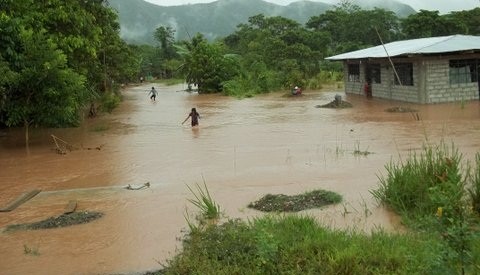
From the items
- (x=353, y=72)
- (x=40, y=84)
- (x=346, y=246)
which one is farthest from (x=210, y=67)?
(x=346, y=246)

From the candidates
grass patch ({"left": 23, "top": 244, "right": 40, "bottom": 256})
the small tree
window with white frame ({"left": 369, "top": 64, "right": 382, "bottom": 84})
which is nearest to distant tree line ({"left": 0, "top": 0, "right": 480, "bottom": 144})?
the small tree

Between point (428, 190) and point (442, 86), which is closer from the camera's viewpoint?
point (428, 190)

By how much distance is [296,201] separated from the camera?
8695 millimetres

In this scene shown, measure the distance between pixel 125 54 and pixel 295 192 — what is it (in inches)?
1045

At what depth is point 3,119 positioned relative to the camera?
1975cm

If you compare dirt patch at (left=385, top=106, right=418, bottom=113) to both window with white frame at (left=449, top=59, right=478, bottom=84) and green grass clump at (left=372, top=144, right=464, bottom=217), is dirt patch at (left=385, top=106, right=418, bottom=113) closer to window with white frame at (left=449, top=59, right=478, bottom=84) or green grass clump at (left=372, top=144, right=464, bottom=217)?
window with white frame at (left=449, top=59, right=478, bottom=84)

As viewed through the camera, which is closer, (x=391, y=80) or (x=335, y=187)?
(x=335, y=187)

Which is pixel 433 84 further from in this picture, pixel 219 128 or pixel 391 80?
pixel 219 128

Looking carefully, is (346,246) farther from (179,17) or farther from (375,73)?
(179,17)

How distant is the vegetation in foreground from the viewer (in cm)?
448

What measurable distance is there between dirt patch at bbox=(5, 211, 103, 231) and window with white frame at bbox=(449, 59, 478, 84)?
1849 cm

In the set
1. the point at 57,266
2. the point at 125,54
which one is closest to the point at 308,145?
the point at 57,266

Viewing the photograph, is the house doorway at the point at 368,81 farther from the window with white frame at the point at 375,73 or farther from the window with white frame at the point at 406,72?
the window with white frame at the point at 406,72

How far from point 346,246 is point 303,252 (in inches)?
18.8
